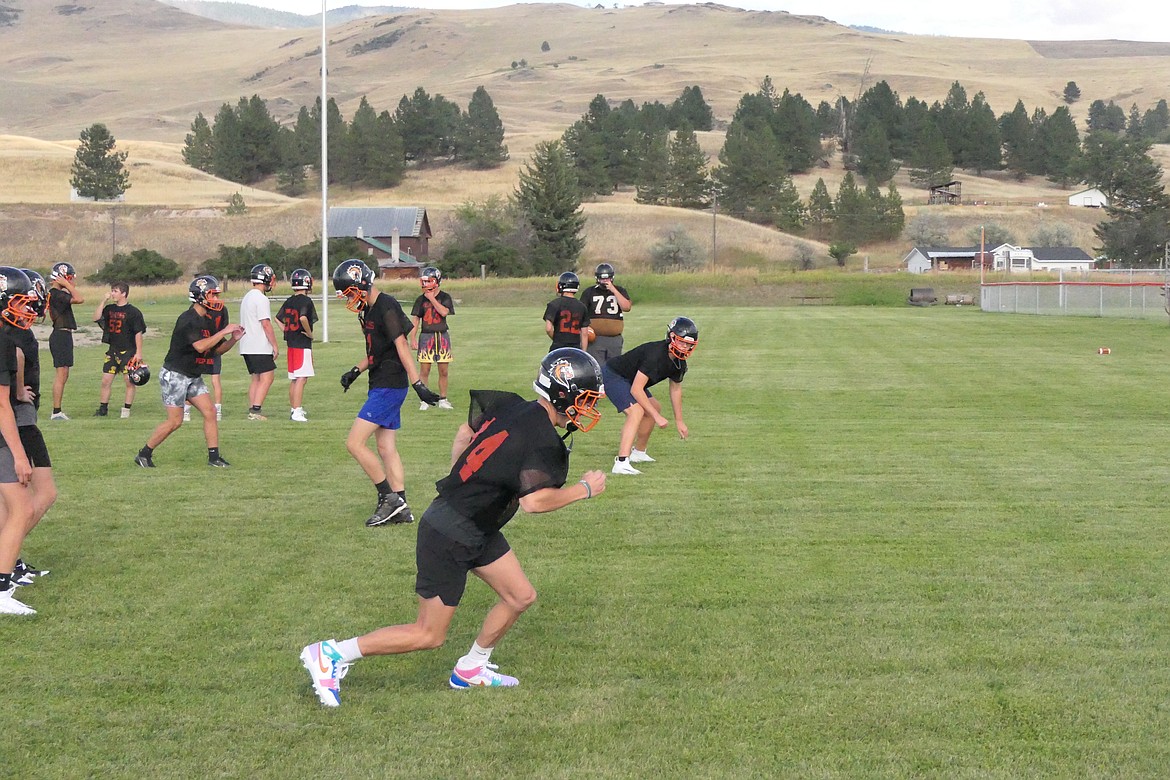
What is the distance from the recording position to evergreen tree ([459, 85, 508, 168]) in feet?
448

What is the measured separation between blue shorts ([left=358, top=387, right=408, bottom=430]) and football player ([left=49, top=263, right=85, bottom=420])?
8.30m

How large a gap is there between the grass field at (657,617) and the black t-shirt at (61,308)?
269 cm

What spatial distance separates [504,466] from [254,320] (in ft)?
39.2

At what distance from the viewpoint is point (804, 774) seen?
17.0ft

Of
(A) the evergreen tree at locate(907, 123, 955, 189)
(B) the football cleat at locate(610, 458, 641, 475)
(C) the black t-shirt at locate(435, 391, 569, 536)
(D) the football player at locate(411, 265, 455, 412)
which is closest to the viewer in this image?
(C) the black t-shirt at locate(435, 391, 569, 536)

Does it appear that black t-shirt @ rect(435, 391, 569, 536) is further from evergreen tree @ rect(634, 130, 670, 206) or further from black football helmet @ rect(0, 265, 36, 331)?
evergreen tree @ rect(634, 130, 670, 206)

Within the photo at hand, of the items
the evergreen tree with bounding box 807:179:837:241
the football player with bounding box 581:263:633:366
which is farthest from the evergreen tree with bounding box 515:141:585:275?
the football player with bounding box 581:263:633:366

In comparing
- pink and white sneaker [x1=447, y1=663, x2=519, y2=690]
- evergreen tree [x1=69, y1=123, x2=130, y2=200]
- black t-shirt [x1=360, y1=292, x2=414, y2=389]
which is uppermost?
evergreen tree [x1=69, y1=123, x2=130, y2=200]

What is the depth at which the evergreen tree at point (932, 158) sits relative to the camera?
132 meters

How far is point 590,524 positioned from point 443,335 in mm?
9429

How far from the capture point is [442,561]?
6.02 metres

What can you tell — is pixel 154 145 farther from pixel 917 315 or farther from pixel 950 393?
pixel 950 393

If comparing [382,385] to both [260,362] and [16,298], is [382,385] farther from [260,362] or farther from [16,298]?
[260,362]

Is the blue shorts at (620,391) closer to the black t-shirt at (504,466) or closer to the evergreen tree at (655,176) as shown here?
the black t-shirt at (504,466)
